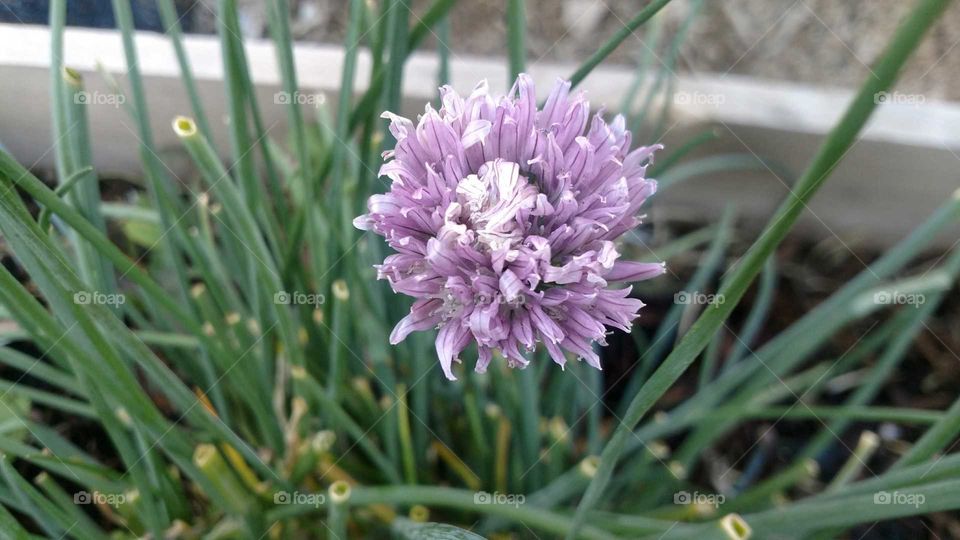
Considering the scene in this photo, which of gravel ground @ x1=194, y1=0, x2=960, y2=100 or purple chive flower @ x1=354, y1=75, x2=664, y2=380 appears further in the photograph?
gravel ground @ x1=194, y1=0, x2=960, y2=100

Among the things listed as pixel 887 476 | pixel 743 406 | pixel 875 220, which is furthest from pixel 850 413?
pixel 875 220

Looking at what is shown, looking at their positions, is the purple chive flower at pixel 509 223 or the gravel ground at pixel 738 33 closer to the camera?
the purple chive flower at pixel 509 223

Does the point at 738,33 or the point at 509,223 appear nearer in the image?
the point at 509,223

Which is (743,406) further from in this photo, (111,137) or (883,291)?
(111,137)

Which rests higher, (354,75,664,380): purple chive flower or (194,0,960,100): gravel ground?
(194,0,960,100): gravel ground

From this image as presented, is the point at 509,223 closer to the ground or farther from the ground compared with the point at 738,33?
closer to the ground
